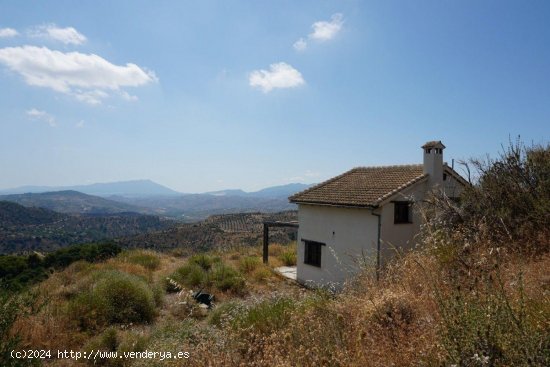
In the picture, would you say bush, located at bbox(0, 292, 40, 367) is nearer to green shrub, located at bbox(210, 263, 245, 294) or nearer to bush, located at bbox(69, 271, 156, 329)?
bush, located at bbox(69, 271, 156, 329)

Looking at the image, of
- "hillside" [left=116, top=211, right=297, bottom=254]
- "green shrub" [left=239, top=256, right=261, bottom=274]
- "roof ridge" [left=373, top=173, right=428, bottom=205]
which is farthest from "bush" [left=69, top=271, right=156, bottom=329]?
"hillside" [left=116, top=211, right=297, bottom=254]

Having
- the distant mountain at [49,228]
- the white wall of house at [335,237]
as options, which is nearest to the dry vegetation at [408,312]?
the white wall of house at [335,237]

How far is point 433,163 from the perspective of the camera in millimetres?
14047

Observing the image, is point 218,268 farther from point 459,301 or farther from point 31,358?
point 459,301

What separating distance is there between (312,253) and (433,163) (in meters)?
5.95

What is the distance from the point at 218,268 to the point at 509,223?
9.77m

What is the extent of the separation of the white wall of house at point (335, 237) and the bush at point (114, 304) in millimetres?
5796

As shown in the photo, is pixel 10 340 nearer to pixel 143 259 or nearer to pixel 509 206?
pixel 509 206

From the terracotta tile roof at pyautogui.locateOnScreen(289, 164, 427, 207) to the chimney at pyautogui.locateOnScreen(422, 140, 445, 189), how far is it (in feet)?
1.18

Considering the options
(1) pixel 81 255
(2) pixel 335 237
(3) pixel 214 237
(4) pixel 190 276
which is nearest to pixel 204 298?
(4) pixel 190 276

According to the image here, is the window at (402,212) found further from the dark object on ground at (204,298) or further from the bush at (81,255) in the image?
the bush at (81,255)

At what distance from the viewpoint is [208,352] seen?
15.3 ft

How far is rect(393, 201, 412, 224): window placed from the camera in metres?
13.4

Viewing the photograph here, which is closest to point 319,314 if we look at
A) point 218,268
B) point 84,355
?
point 84,355
